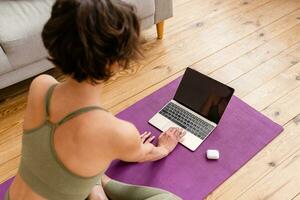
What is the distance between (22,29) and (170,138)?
2.77 feet

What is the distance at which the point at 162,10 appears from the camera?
201 centimetres

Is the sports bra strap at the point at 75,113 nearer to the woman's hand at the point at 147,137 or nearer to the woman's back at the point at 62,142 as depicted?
the woman's back at the point at 62,142

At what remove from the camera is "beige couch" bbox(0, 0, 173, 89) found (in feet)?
5.08

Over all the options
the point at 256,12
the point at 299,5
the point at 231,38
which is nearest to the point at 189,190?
the point at 231,38

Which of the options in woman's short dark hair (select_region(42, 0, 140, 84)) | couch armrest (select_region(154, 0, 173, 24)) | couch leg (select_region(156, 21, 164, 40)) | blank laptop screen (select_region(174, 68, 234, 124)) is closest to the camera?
woman's short dark hair (select_region(42, 0, 140, 84))

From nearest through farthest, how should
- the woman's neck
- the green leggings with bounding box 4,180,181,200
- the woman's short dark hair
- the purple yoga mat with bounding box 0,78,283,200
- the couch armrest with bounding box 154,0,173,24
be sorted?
the woman's short dark hair < the woman's neck < the green leggings with bounding box 4,180,181,200 < the purple yoga mat with bounding box 0,78,283,200 < the couch armrest with bounding box 154,0,173,24

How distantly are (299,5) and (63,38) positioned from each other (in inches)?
82.5

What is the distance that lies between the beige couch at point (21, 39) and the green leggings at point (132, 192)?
0.76 meters

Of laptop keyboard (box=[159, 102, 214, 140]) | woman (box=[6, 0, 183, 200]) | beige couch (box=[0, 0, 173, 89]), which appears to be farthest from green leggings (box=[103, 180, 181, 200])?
beige couch (box=[0, 0, 173, 89])

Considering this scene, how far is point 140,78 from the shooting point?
190cm

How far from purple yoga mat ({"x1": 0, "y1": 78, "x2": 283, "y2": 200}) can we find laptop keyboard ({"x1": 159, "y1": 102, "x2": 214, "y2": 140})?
43mm

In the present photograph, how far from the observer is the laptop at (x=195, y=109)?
1480 mm

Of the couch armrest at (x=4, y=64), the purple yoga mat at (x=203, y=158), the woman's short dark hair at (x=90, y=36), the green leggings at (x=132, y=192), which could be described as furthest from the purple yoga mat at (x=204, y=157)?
the woman's short dark hair at (x=90, y=36)

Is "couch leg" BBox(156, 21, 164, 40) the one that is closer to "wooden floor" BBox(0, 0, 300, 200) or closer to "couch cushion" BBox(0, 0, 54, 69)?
"wooden floor" BBox(0, 0, 300, 200)
